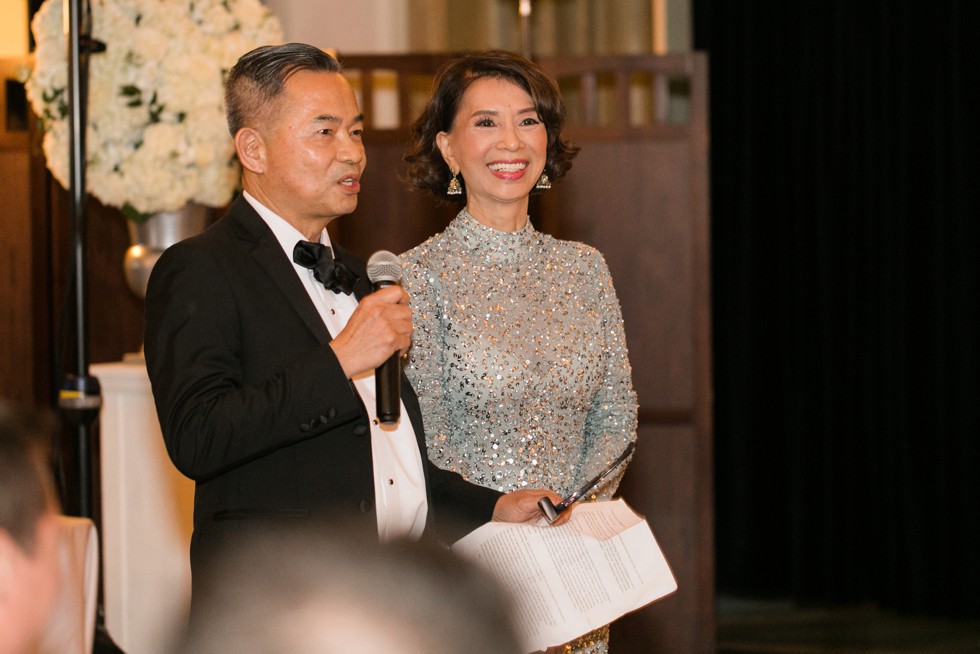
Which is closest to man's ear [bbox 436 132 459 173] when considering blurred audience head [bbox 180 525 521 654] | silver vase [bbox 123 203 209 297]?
silver vase [bbox 123 203 209 297]

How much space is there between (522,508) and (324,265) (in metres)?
Answer: 0.55

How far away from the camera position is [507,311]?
2.42 metres

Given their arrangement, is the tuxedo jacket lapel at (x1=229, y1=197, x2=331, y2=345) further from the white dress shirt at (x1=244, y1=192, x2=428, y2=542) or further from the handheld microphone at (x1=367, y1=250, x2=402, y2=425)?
A: the handheld microphone at (x1=367, y1=250, x2=402, y2=425)

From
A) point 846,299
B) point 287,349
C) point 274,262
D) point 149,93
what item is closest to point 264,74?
point 274,262

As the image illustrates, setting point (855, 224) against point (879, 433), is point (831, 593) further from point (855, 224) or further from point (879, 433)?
point (855, 224)

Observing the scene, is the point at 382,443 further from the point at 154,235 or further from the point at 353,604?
the point at 154,235

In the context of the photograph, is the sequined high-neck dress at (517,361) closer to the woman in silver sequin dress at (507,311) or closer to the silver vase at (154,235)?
the woman in silver sequin dress at (507,311)

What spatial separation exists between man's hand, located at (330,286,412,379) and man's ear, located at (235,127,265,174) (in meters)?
0.38

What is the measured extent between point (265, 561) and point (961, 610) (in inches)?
205

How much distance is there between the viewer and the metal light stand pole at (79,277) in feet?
9.24

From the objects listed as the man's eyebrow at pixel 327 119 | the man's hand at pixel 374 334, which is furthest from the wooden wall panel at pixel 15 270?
the man's hand at pixel 374 334

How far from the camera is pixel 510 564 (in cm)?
198

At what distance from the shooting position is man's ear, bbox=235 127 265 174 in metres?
1.96

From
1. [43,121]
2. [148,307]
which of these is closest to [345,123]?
[148,307]
